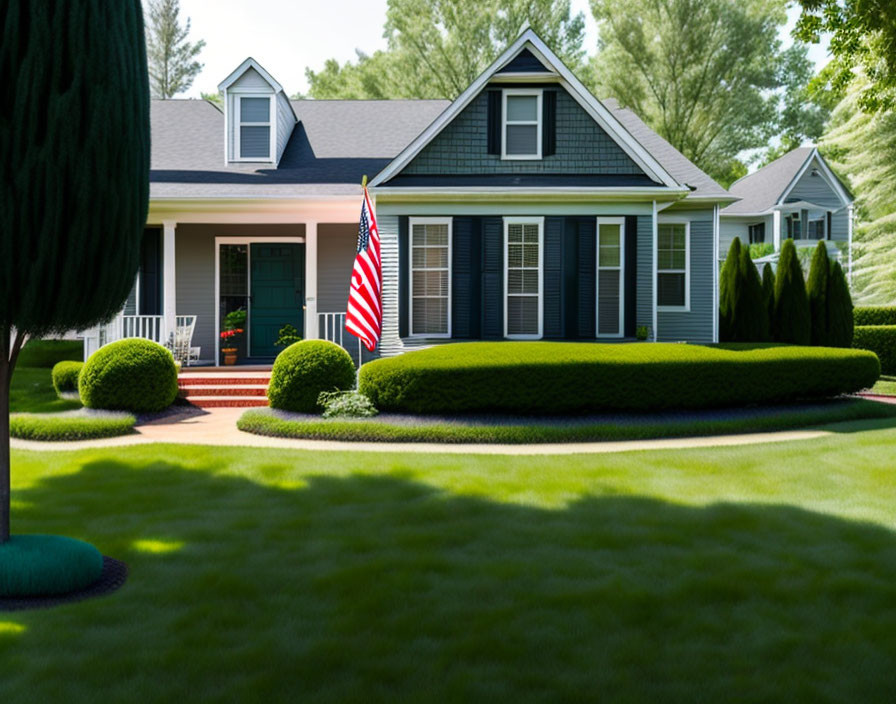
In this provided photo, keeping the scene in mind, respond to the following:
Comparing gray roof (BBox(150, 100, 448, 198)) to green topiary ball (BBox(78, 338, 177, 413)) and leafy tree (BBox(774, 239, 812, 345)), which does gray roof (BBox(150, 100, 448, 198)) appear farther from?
leafy tree (BBox(774, 239, 812, 345))

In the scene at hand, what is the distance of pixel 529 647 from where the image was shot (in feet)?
12.3

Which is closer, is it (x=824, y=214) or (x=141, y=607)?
(x=141, y=607)

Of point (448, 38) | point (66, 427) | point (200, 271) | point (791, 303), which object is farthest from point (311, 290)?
point (448, 38)

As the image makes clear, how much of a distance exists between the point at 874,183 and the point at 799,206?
27.1ft

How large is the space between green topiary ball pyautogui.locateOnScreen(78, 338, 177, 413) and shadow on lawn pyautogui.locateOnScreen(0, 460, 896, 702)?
438cm

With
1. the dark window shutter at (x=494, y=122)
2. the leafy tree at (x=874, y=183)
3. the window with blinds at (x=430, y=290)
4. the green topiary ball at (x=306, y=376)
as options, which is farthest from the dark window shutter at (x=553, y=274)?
the leafy tree at (x=874, y=183)

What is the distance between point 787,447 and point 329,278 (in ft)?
31.2

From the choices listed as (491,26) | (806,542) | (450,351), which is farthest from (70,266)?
(491,26)

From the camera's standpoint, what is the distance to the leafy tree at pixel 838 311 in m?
16.2

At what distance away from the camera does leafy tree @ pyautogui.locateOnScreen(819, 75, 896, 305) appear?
21.2m

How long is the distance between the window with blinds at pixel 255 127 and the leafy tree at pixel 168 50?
73.1 feet

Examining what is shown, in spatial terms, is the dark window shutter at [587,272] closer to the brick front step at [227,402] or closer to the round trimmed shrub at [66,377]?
the brick front step at [227,402]

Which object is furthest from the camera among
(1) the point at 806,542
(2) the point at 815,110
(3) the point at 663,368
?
(2) the point at 815,110

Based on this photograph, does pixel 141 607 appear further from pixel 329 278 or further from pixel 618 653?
pixel 329 278
